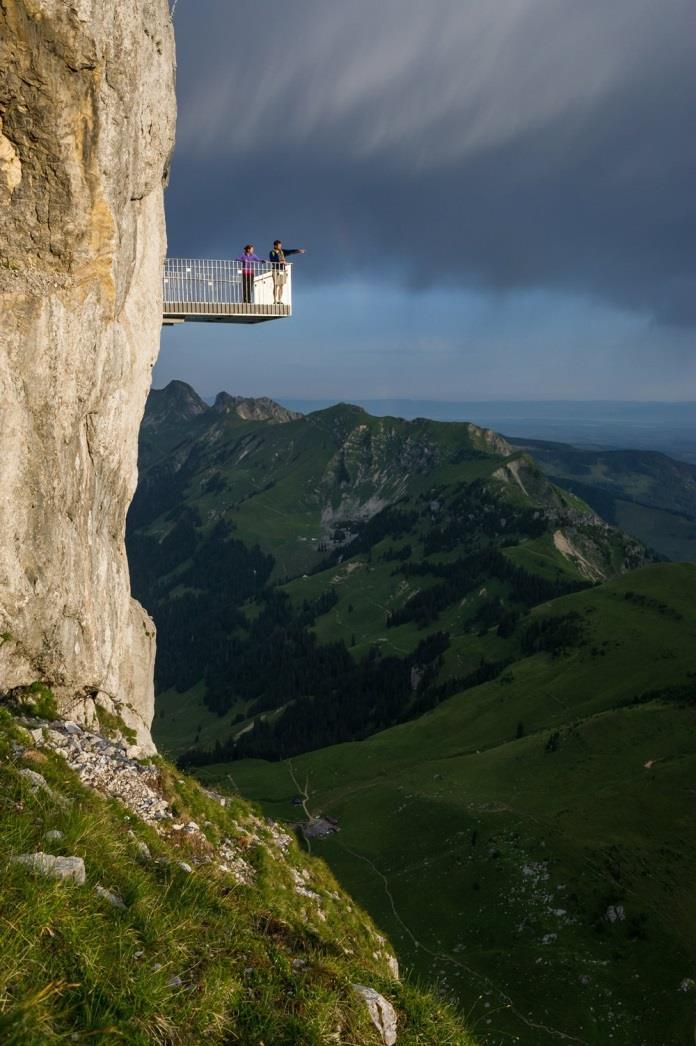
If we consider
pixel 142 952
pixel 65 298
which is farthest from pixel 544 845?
pixel 142 952

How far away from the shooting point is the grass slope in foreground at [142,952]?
7.88 m

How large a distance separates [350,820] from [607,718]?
2038 inches

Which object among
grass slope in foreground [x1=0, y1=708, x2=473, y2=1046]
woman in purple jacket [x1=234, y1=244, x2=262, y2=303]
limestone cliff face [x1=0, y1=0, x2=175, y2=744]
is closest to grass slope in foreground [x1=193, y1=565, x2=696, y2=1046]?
grass slope in foreground [x1=0, y1=708, x2=473, y2=1046]

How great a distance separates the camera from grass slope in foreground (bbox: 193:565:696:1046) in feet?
205

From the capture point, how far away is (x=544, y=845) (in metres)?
86.6

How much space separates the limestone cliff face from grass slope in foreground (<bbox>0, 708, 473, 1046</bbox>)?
676cm

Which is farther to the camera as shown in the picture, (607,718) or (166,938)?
(607,718)

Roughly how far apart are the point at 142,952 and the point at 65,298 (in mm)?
19824

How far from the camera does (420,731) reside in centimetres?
16888

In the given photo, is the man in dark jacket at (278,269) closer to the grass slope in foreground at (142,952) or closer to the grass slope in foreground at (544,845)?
the grass slope in foreground at (142,952)

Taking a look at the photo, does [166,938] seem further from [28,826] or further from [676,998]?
[676,998]

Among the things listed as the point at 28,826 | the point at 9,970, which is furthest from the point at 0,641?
the point at 9,970

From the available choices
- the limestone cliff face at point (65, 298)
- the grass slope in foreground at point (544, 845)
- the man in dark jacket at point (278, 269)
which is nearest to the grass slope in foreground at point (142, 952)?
the limestone cliff face at point (65, 298)

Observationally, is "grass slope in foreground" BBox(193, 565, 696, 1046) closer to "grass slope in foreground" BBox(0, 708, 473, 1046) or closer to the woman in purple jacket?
"grass slope in foreground" BBox(0, 708, 473, 1046)
